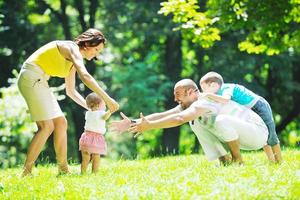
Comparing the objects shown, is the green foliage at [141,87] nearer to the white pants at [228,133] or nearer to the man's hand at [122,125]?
the white pants at [228,133]

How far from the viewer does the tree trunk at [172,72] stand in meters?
23.7

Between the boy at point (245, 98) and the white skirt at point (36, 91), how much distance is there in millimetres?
1939

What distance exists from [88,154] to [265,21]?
7864mm

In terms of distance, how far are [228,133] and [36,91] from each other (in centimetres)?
237

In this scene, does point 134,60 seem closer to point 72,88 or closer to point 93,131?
point 72,88

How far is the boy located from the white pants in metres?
0.39

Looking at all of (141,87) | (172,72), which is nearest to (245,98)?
(141,87)

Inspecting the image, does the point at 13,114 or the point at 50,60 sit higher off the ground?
the point at 50,60

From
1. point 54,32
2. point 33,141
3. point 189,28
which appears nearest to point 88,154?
point 33,141

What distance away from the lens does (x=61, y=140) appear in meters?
7.53

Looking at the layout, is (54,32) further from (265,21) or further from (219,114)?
(219,114)

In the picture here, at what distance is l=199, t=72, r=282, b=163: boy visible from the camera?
7.43 m

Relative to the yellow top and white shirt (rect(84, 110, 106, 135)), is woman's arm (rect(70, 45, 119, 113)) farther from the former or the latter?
white shirt (rect(84, 110, 106, 135))

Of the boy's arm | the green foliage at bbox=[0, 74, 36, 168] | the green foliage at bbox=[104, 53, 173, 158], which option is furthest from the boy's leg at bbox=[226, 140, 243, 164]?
the green foliage at bbox=[104, 53, 173, 158]
